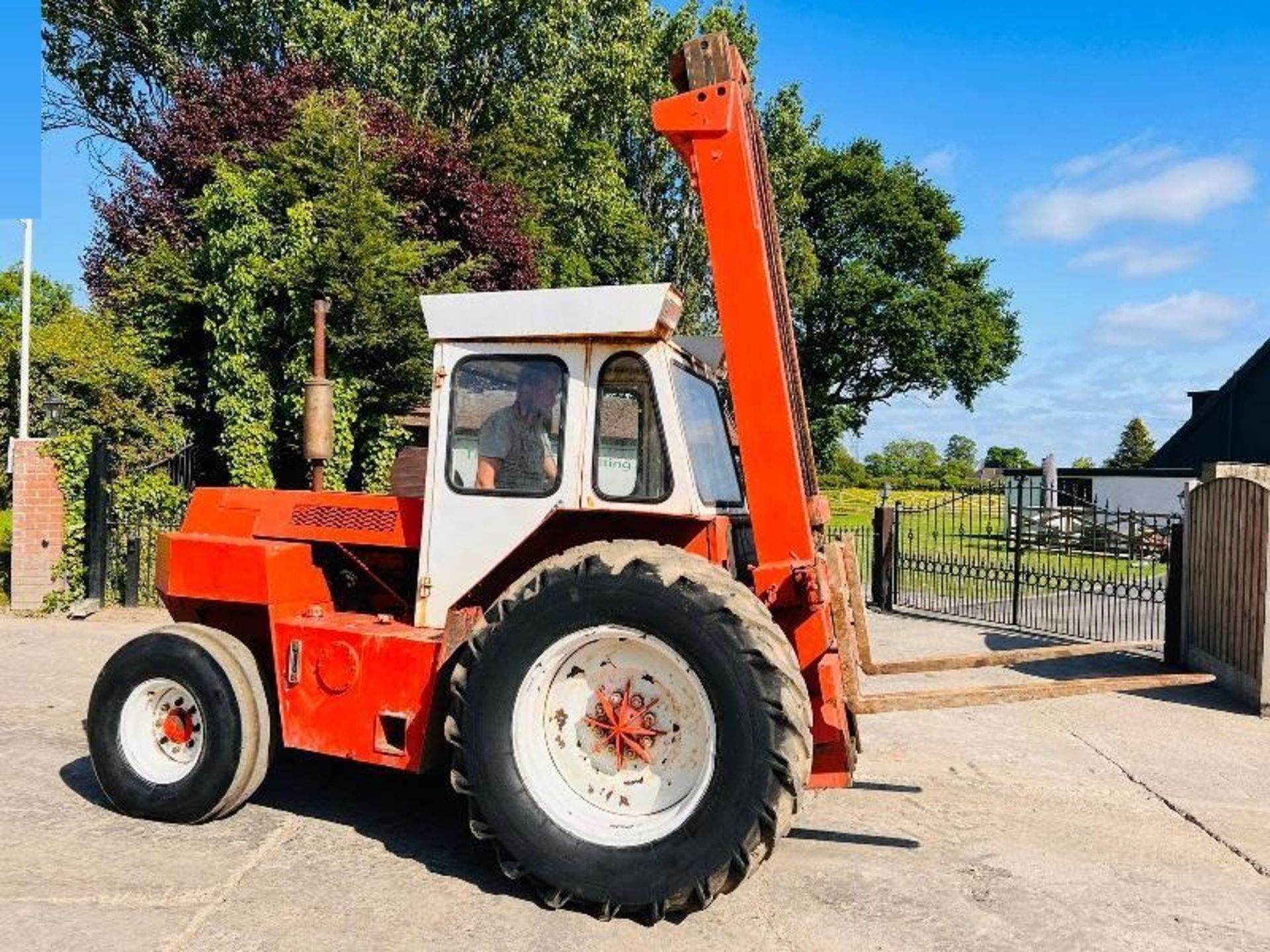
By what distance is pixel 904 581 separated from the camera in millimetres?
13281

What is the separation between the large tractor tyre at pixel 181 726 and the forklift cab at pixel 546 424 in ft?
3.27

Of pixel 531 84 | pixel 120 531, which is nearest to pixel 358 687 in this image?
pixel 120 531

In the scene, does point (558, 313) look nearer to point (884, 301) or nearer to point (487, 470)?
point (487, 470)

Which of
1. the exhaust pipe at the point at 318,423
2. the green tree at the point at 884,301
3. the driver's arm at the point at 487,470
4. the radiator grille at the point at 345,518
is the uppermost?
the green tree at the point at 884,301

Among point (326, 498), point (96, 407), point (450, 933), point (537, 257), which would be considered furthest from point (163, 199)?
point (450, 933)

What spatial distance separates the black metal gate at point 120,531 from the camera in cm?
1099

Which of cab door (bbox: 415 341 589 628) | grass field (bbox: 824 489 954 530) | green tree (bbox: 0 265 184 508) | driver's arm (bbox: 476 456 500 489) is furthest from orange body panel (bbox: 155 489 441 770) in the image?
grass field (bbox: 824 489 954 530)

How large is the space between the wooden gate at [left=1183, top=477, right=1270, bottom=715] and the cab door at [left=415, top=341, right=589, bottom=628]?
604 cm

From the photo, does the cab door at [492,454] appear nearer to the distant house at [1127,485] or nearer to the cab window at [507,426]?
the cab window at [507,426]

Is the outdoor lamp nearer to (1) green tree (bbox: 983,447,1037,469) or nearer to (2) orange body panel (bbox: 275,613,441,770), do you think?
(2) orange body panel (bbox: 275,613,441,770)

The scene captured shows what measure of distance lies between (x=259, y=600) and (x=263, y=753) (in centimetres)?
73

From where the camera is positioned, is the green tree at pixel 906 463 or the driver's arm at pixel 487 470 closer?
the driver's arm at pixel 487 470

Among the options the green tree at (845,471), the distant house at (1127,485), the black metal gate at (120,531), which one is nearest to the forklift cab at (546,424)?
→ the black metal gate at (120,531)

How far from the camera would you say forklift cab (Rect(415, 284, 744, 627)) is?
4.09 meters
